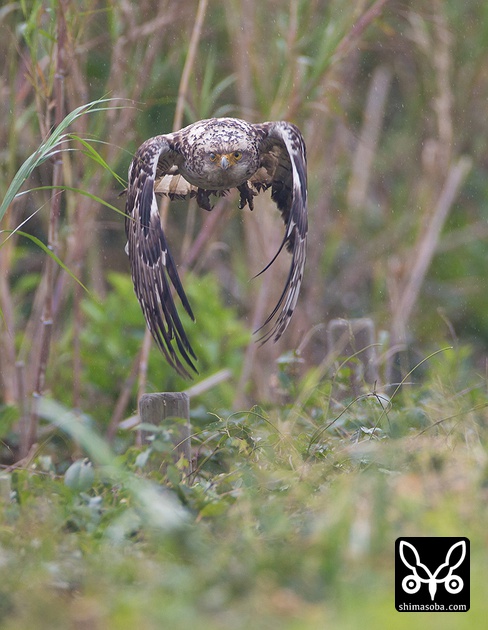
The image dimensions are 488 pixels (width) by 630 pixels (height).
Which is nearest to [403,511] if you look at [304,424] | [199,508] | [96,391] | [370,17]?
[199,508]

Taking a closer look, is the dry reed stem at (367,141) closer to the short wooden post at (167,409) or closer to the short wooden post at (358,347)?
the short wooden post at (358,347)

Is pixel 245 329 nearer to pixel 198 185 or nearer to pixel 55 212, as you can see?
pixel 55 212

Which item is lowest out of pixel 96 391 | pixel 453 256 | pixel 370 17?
pixel 96 391

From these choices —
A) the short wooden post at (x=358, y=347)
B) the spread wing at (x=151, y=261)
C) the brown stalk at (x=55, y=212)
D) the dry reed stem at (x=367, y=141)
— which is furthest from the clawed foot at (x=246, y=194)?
the dry reed stem at (x=367, y=141)

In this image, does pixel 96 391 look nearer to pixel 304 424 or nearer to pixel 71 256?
pixel 71 256

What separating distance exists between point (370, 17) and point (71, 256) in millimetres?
1857

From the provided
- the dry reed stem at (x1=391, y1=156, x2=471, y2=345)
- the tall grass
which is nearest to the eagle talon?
the tall grass

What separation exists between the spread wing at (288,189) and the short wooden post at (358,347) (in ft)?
1.41

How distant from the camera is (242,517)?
218 centimetres

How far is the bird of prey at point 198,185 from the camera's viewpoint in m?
2.84

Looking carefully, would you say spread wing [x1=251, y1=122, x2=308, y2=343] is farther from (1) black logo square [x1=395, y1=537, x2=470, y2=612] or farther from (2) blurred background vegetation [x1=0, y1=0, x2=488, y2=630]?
(1) black logo square [x1=395, y1=537, x2=470, y2=612]

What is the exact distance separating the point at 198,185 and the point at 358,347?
1.10 metres

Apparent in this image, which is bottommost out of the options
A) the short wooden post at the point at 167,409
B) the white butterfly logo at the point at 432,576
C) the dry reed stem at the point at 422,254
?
the white butterfly logo at the point at 432,576

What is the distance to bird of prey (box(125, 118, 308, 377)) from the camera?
2.84 m
